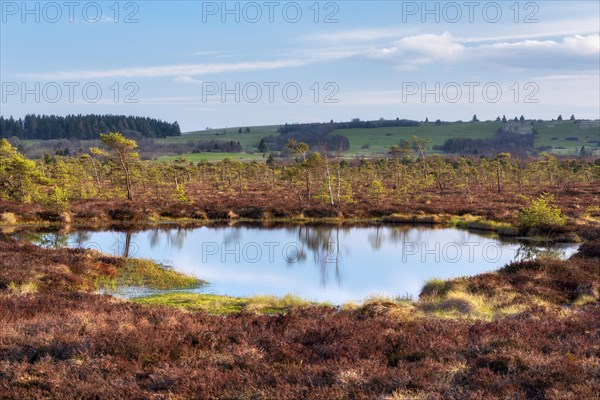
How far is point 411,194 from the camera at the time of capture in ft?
237

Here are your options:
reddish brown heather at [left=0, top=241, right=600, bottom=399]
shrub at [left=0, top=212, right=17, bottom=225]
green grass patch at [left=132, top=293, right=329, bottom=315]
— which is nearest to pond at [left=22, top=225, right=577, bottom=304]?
green grass patch at [left=132, top=293, right=329, bottom=315]

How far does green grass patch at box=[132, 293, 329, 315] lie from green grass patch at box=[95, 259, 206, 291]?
2637 mm

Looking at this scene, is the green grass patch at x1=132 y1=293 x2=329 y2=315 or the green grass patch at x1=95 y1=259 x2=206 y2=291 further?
the green grass patch at x1=95 y1=259 x2=206 y2=291

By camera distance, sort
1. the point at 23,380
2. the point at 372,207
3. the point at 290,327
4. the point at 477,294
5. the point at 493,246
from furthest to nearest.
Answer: the point at 372,207 < the point at 493,246 < the point at 477,294 < the point at 290,327 < the point at 23,380

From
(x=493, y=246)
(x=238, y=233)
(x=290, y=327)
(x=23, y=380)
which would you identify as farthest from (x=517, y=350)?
(x=238, y=233)

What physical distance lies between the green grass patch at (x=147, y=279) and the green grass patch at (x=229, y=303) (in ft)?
8.65

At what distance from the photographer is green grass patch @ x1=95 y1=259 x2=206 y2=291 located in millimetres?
23469

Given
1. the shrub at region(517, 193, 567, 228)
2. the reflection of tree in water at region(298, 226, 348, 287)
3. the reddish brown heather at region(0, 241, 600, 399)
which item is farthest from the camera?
the shrub at region(517, 193, 567, 228)

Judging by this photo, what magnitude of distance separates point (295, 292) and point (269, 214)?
94.7ft

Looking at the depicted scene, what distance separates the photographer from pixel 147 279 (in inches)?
983

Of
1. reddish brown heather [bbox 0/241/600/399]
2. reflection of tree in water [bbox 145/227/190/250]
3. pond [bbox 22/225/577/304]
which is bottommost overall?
pond [bbox 22/225/577/304]

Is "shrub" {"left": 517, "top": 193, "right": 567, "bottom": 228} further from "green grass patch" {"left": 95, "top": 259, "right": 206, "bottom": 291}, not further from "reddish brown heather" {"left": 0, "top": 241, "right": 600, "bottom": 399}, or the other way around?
"green grass patch" {"left": 95, "top": 259, "right": 206, "bottom": 291}

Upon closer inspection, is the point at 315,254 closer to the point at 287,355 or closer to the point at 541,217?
the point at 541,217

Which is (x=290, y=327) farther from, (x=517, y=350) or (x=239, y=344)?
(x=517, y=350)
